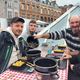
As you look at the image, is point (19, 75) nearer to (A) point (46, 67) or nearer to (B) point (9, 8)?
(A) point (46, 67)

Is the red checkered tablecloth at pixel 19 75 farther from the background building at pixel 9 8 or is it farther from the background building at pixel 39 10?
the background building at pixel 39 10

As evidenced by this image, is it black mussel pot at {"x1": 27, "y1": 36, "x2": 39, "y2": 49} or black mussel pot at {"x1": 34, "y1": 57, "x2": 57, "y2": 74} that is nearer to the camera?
black mussel pot at {"x1": 34, "y1": 57, "x2": 57, "y2": 74}

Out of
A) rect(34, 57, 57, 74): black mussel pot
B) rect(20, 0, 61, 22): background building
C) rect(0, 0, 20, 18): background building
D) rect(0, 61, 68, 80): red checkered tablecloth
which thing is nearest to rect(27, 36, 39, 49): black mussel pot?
rect(0, 61, 68, 80): red checkered tablecloth

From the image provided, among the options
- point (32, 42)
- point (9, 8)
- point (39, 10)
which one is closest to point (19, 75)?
point (32, 42)

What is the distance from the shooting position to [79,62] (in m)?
1.87

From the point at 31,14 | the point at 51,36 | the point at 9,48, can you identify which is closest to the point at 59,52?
the point at 51,36

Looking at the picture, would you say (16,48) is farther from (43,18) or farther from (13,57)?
(43,18)

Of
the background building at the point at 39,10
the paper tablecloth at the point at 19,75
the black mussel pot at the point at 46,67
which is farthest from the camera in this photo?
the background building at the point at 39,10

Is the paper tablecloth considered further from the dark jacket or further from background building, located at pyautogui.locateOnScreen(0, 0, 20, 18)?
background building, located at pyautogui.locateOnScreen(0, 0, 20, 18)

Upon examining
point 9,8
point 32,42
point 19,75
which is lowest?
point 19,75

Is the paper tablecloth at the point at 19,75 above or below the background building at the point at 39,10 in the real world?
below

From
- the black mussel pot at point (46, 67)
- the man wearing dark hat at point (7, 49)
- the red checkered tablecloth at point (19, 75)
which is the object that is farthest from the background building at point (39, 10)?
the black mussel pot at point (46, 67)

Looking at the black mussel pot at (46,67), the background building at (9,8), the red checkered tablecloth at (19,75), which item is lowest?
the red checkered tablecloth at (19,75)

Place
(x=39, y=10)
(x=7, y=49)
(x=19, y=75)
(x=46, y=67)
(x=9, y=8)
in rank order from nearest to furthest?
(x=46, y=67) < (x=19, y=75) < (x=7, y=49) < (x=9, y=8) < (x=39, y=10)
